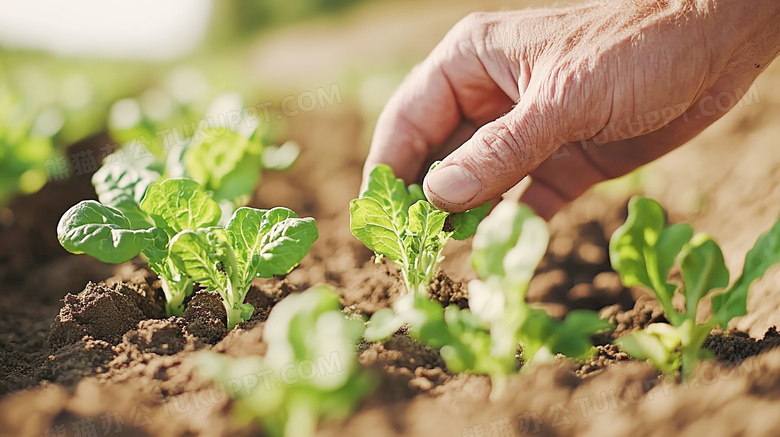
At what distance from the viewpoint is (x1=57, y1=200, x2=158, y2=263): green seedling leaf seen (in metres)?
1.53

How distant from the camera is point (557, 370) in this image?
131cm

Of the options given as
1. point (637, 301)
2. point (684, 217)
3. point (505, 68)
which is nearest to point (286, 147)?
point (505, 68)

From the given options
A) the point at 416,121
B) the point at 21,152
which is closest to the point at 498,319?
the point at 416,121

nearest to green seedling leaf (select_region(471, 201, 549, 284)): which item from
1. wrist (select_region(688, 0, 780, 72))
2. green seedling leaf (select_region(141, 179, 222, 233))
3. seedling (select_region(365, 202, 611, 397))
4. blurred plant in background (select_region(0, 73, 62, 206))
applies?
seedling (select_region(365, 202, 611, 397))

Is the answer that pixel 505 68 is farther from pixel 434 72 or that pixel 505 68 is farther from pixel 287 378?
pixel 287 378

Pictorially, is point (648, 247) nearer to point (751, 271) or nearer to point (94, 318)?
point (751, 271)

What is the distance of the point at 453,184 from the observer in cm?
165

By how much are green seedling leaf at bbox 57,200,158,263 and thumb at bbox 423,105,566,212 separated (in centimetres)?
76

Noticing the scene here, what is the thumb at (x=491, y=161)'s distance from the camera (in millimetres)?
1665

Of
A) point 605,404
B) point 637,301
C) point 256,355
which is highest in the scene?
point 256,355

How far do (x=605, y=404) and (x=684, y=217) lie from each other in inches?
67.4


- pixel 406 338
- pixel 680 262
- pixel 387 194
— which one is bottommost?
pixel 406 338

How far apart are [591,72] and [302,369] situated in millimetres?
1189

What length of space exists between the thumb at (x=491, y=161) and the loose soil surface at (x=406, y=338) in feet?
1.12
